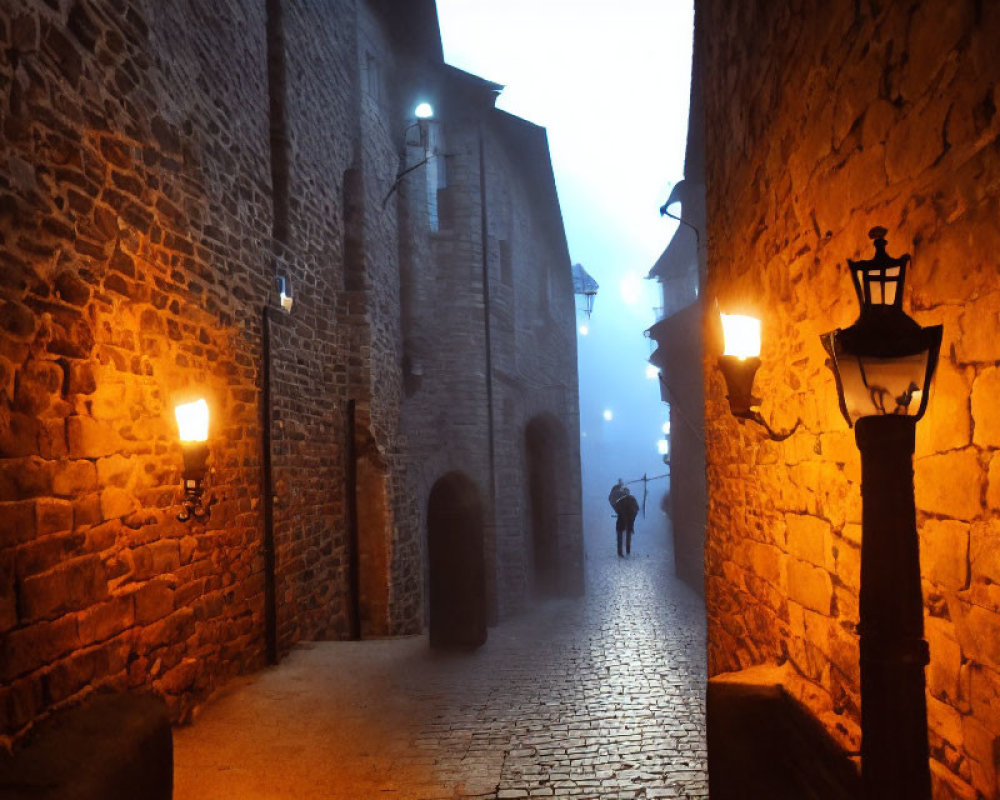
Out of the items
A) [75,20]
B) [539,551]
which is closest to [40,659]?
[75,20]

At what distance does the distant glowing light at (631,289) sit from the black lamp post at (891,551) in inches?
5216

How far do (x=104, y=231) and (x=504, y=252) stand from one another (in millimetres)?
11828

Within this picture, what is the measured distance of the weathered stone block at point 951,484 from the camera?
6.46ft

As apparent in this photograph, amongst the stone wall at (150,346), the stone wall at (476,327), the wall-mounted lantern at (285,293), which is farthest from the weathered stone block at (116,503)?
the stone wall at (476,327)

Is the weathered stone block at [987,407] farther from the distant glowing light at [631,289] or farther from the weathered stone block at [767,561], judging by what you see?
the distant glowing light at [631,289]

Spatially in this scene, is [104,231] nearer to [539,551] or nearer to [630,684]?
[630,684]

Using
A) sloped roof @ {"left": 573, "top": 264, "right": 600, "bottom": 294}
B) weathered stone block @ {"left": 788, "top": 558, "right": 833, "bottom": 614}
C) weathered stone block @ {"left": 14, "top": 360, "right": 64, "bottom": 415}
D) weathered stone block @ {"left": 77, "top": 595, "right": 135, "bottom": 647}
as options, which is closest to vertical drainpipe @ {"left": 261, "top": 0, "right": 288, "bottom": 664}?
weathered stone block @ {"left": 77, "top": 595, "right": 135, "bottom": 647}

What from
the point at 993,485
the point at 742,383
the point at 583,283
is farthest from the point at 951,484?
the point at 583,283

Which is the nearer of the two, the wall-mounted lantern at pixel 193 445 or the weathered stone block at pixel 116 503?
the weathered stone block at pixel 116 503

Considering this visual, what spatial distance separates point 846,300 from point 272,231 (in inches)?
231

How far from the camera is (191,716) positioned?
4.98m

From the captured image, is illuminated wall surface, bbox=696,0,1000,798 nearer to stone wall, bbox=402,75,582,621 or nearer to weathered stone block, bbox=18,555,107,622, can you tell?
weathered stone block, bbox=18,555,107,622

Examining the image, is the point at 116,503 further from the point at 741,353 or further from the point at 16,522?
the point at 741,353

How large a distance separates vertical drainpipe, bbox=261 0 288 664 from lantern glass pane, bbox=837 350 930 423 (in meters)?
5.73
